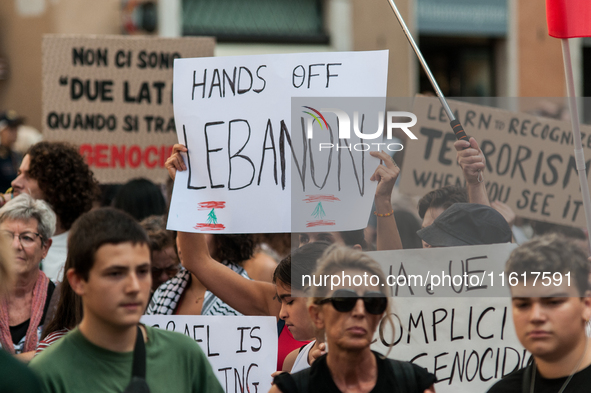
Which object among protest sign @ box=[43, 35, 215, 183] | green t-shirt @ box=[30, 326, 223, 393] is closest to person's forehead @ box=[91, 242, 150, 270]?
green t-shirt @ box=[30, 326, 223, 393]

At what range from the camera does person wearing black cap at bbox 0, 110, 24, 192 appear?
305 inches

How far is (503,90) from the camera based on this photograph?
14203mm

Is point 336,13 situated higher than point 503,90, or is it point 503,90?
point 336,13

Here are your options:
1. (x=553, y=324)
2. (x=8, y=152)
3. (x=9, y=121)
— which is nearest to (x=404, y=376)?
(x=553, y=324)

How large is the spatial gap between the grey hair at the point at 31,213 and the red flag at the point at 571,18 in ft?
7.03

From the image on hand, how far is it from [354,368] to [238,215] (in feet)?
3.28

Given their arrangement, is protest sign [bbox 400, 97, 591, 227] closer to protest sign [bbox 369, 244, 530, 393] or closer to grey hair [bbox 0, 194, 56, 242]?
protest sign [bbox 369, 244, 530, 393]

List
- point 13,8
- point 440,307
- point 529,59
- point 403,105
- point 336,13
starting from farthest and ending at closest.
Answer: point 529,59 < point 336,13 < point 13,8 < point 403,105 < point 440,307

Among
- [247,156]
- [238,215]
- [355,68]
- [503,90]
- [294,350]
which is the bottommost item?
[294,350]

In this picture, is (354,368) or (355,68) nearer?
(354,368)

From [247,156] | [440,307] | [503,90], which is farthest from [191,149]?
[503,90]

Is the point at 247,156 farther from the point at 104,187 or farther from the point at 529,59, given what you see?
the point at 529,59

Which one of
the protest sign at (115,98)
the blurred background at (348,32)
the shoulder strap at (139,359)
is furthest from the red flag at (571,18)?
the blurred background at (348,32)

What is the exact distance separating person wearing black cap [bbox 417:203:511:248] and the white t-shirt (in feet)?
6.06
